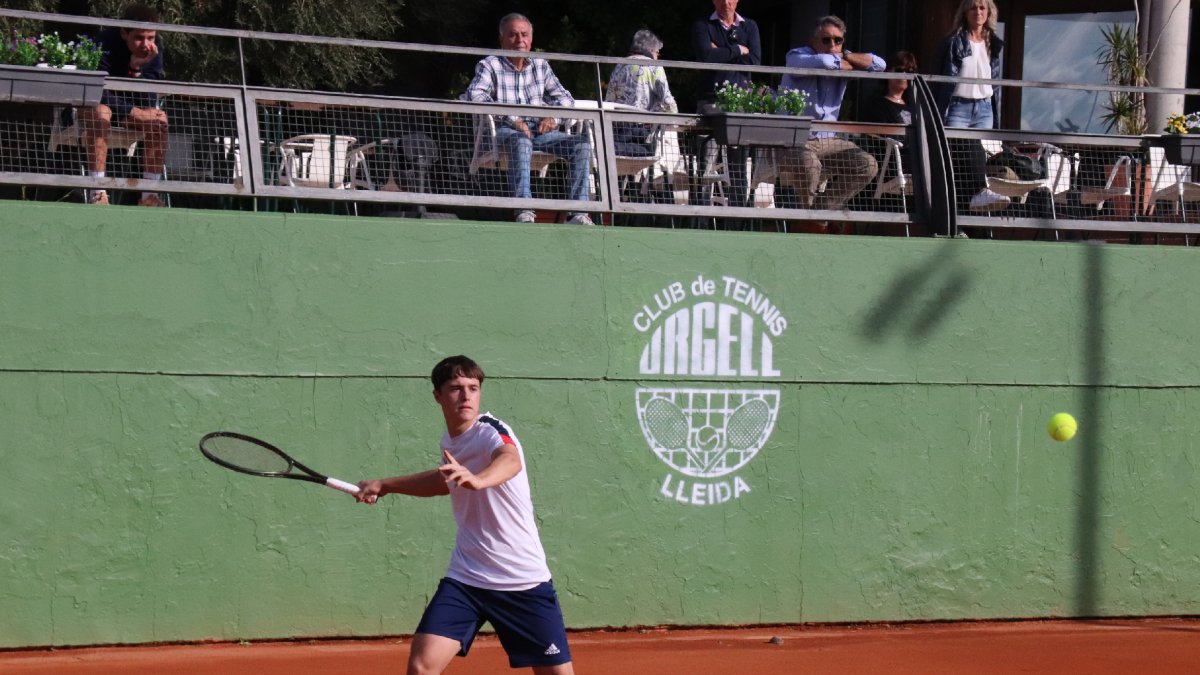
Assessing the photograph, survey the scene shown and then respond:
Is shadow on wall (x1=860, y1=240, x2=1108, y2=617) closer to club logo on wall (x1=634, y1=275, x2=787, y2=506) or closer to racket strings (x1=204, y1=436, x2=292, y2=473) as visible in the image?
club logo on wall (x1=634, y1=275, x2=787, y2=506)

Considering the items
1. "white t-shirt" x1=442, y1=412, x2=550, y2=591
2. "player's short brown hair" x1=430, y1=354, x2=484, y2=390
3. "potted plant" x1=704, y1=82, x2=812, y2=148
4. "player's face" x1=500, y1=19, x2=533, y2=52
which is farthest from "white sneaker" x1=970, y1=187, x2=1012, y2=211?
"player's short brown hair" x1=430, y1=354, x2=484, y2=390

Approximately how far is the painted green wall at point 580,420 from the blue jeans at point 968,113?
3.55 feet

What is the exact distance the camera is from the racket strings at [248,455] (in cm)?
621

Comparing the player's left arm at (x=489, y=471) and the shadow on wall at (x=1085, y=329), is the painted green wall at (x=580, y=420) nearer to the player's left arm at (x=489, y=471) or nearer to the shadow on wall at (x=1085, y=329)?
the shadow on wall at (x=1085, y=329)

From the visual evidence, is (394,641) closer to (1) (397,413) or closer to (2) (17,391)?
(1) (397,413)

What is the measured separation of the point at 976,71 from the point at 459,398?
5888 mm

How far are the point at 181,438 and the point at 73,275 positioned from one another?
41.1 inches

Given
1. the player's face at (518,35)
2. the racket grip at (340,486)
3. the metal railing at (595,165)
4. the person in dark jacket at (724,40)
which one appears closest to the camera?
the racket grip at (340,486)

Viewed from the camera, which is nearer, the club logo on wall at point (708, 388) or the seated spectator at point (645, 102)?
the club logo on wall at point (708, 388)

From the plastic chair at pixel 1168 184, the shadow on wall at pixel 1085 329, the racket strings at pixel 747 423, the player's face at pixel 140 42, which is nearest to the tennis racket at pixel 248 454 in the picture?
the player's face at pixel 140 42

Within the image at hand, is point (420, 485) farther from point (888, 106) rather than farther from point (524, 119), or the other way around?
point (888, 106)

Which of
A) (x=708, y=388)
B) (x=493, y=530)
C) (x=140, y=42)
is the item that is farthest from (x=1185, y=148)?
(x=140, y=42)

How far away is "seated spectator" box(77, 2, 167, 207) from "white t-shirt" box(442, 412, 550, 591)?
3.27 m

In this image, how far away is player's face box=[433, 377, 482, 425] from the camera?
575cm
